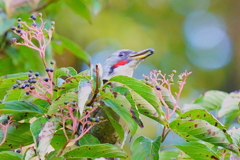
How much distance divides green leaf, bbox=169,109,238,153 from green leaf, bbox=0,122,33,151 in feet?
1.77

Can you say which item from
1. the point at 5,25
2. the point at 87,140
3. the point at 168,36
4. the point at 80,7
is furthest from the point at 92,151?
the point at 168,36

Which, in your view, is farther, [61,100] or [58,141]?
[58,141]

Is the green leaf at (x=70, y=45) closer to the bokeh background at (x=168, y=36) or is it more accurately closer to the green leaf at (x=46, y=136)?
the green leaf at (x=46, y=136)

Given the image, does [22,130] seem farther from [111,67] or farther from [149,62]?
[149,62]

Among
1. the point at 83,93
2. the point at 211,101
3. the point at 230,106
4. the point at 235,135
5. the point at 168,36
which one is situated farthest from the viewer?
the point at 168,36

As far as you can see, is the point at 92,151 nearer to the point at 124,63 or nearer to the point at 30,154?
the point at 30,154

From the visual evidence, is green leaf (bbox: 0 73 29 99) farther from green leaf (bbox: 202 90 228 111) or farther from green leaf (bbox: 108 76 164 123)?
green leaf (bbox: 202 90 228 111)

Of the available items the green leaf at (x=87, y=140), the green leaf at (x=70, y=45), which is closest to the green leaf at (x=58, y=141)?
the green leaf at (x=87, y=140)

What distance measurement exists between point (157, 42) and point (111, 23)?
110 cm

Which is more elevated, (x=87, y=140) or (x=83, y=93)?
(x=83, y=93)

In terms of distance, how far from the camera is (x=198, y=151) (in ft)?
4.46

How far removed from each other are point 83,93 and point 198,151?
485mm

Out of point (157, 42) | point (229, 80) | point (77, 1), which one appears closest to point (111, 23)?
point (157, 42)

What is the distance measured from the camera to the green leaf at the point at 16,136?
4.51ft
